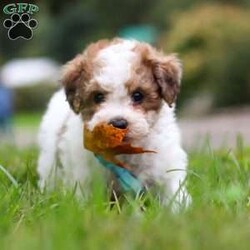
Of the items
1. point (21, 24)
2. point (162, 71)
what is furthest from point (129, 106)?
point (21, 24)

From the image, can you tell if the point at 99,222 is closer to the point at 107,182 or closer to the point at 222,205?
the point at 222,205

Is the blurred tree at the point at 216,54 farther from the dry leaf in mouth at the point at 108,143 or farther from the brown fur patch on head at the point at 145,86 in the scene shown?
the dry leaf in mouth at the point at 108,143

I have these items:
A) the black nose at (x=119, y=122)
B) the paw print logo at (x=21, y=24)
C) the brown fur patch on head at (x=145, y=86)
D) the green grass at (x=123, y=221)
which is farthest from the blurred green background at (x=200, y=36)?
the green grass at (x=123, y=221)

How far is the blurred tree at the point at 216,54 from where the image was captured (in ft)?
77.4

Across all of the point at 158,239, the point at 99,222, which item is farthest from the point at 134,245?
the point at 99,222

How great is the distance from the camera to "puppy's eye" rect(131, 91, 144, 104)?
6051 millimetres

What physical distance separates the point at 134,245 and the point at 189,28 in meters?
21.5

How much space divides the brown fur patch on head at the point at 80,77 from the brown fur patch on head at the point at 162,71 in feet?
0.83

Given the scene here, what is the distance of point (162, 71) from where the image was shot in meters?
6.33

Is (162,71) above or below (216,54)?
above

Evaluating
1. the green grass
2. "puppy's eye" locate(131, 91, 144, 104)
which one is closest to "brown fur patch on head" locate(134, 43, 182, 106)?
"puppy's eye" locate(131, 91, 144, 104)

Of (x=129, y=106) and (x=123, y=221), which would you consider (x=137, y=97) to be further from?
(x=123, y=221)

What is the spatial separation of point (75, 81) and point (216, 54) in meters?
17.7

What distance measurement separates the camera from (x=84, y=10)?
3647cm
